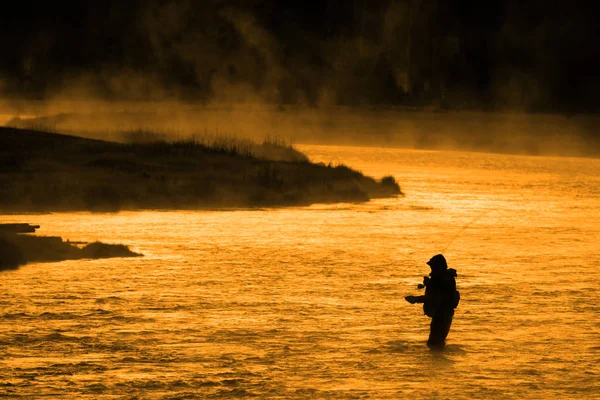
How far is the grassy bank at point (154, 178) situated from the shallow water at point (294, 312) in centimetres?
259

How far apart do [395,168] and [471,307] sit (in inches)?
2240

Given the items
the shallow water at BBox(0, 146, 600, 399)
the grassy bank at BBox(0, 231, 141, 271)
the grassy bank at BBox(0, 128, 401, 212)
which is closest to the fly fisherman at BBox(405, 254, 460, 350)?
the shallow water at BBox(0, 146, 600, 399)

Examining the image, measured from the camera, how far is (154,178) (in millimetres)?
43719

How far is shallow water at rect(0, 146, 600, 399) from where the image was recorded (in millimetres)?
15656

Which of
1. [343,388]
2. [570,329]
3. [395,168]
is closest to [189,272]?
[570,329]

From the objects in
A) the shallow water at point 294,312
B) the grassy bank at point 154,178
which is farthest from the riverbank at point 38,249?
the grassy bank at point 154,178

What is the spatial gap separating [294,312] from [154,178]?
23667mm

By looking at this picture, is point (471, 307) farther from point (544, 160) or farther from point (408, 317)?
point (544, 160)

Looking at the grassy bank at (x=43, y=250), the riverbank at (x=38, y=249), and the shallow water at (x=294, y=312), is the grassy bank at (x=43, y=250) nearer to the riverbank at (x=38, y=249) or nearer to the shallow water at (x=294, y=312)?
the riverbank at (x=38, y=249)

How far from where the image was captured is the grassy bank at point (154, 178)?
4012 centimetres

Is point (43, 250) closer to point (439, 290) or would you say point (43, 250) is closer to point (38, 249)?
point (38, 249)

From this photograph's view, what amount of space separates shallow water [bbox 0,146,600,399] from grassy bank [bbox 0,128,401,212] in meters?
2.59

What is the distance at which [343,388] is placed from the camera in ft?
50.1

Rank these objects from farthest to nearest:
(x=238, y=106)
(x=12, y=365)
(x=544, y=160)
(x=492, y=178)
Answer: (x=238, y=106), (x=544, y=160), (x=492, y=178), (x=12, y=365)
